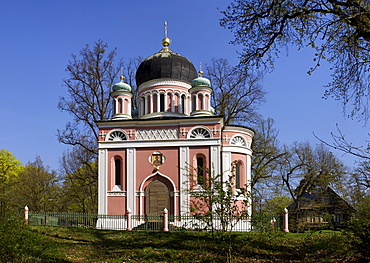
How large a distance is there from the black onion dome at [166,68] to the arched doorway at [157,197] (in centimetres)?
740

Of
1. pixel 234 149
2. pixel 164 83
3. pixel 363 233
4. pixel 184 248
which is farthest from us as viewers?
pixel 164 83

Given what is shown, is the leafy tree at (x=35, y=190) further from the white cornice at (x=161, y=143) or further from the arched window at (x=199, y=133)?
the arched window at (x=199, y=133)

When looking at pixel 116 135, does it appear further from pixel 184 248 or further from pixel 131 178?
pixel 184 248

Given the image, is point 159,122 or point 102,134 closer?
point 159,122

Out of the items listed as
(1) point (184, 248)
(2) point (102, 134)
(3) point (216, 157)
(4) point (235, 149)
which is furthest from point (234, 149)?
(1) point (184, 248)

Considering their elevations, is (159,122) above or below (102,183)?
above

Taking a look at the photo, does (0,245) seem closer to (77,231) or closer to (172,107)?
(77,231)

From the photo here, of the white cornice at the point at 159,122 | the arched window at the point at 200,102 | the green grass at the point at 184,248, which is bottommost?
the green grass at the point at 184,248

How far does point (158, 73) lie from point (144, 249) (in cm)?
1451

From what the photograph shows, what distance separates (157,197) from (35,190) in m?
16.4

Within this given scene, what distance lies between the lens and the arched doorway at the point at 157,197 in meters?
20.7

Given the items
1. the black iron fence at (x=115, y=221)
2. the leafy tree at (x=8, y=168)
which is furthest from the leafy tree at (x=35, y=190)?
the black iron fence at (x=115, y=221)

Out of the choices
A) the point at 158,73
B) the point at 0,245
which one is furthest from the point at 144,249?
the point at 158,73

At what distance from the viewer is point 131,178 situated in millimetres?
21062
